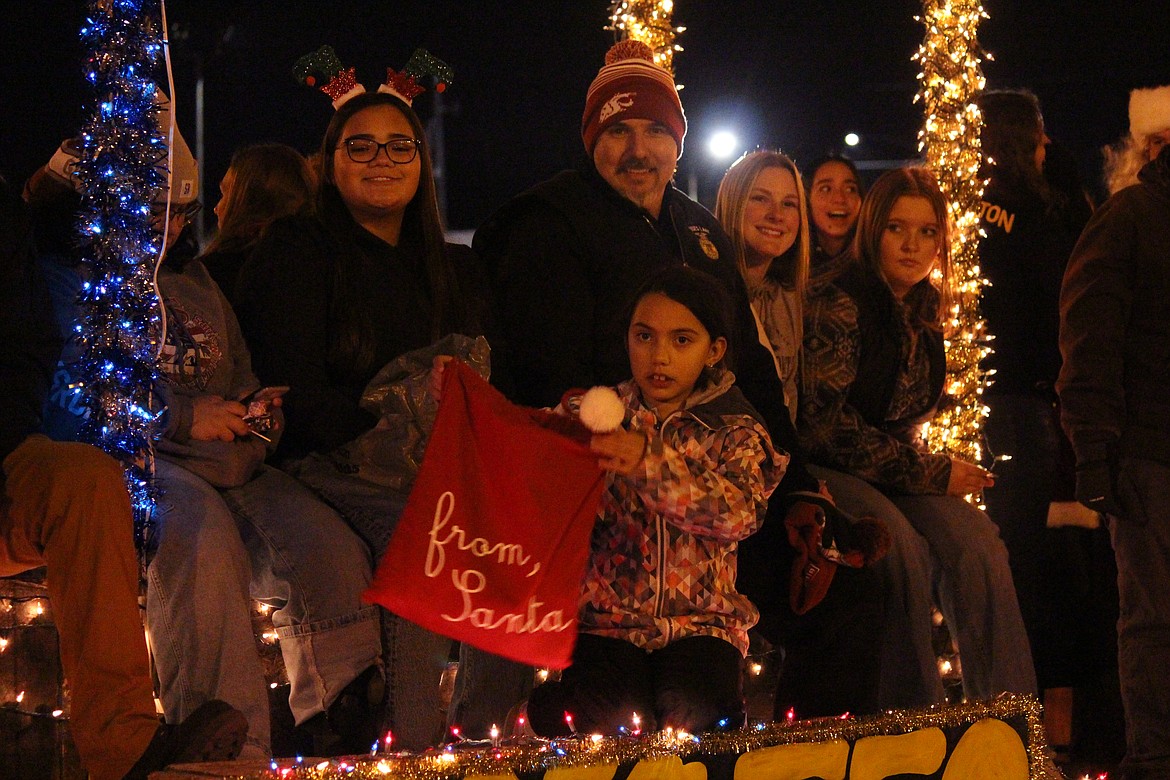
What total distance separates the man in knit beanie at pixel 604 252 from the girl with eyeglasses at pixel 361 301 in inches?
8.1

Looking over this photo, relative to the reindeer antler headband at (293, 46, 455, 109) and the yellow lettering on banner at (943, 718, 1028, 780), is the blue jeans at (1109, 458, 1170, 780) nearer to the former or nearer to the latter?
the yellow lettering on banner at (943, 718, 1028, 780)

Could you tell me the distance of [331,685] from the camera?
371 centimetres

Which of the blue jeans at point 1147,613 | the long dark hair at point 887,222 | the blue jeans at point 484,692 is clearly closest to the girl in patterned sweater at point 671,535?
the blue jeans at point 484,692

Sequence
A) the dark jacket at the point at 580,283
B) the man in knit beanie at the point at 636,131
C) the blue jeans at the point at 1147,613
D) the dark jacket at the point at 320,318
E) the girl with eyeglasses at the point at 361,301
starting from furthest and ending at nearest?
the man in knit beanie at the point at 636,131 < the blue jeans at the point at 1147,613 < the dark jacket at the point at 580,283 < the dark jacket at the point at 320,318 < the girl with eyeglasses at the point at 361,301

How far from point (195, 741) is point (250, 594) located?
30.9 inches

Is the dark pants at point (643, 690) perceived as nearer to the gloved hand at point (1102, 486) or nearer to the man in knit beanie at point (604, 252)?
the man in knit beanie at point (604, 252)

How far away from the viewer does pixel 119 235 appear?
3.68m

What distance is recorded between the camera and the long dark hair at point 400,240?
4.21 meters

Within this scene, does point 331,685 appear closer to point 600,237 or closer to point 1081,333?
point 600,237

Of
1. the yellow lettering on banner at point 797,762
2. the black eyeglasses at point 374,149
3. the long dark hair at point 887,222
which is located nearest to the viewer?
the yellow lettering on banner at point 797,762

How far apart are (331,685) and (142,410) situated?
2.96ft

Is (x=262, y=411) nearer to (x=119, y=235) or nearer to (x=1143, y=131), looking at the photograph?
(x=119, y=235)

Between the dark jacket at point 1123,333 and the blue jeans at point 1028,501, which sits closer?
the dark jacket at point 1123,333

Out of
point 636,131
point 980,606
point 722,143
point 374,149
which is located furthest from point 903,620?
point 722,143
